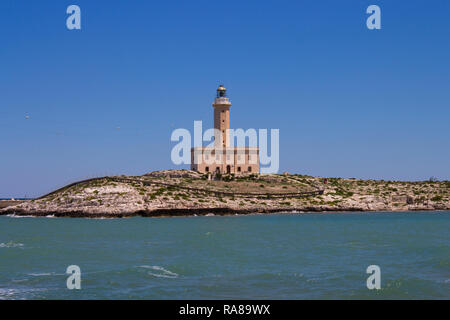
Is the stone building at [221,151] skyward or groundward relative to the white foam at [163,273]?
skyward

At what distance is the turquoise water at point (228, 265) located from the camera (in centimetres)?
2205

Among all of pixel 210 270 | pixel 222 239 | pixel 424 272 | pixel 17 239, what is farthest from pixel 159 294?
pixel 17 239

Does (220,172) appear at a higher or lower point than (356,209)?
higher

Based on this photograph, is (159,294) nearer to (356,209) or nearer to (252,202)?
(252,202)

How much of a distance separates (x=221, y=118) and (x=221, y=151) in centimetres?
674

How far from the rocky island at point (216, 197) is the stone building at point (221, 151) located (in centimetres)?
362

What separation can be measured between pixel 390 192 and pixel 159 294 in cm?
9138

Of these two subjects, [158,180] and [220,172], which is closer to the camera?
[158,180]

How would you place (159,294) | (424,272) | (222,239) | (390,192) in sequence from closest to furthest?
(159,294) → (424,272) → (222,239) → (390,192)

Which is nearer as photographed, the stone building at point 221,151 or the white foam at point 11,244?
the white foam at point 11,244

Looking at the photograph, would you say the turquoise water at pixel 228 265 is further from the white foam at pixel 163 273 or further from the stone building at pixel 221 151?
the stone building at pixel 221 151

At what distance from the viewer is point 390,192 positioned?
105625mm

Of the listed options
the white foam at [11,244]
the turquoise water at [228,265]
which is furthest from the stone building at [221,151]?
the white foam at [11,244]

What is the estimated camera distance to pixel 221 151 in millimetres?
107125
